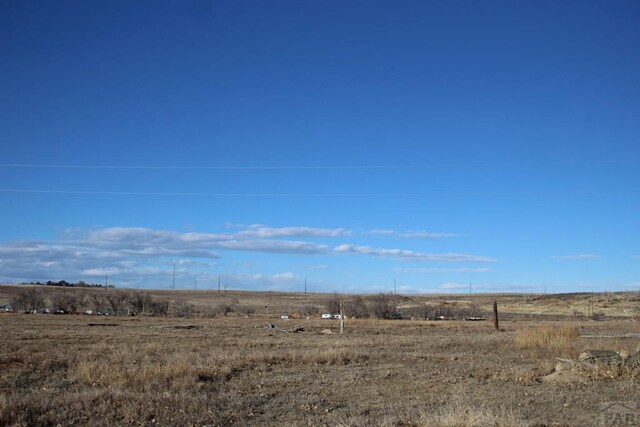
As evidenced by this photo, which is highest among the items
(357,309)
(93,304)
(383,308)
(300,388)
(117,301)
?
(117,301)

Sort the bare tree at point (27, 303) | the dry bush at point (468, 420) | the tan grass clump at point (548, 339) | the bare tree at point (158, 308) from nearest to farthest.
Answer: the dry bush at point (468, 420)
the tan grass clump at point (548, 339)
the bare tree at point (27, 303)
the bare tree at point (158, 308)

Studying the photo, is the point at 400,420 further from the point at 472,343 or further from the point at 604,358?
the point at 472,343

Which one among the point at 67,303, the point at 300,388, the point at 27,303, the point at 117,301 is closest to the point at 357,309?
the point at 117,301

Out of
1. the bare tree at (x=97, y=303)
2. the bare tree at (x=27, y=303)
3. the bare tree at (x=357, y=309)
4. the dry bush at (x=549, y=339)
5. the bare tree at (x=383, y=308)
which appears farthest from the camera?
the bare tree at (x=27, y=303)

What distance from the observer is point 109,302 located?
2544 inches

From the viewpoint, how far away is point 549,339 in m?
26.0

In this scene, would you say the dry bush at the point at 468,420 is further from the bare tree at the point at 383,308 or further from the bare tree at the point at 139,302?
the bare tree at the point at 139,302

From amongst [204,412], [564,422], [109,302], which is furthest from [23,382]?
[109,302]

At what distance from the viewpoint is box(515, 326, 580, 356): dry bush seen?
79.8 ft

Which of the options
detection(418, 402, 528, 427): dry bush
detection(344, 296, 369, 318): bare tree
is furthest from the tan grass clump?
detection(344, 296, 369, 318): bare tree

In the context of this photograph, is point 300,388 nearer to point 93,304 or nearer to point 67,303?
point 67,303

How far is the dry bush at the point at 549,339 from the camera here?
79.8 feet

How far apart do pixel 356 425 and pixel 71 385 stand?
812cm

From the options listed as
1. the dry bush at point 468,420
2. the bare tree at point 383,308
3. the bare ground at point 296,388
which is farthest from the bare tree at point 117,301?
the dry bush at point 468,420
